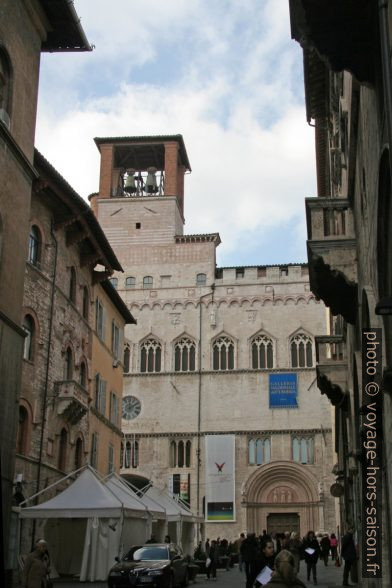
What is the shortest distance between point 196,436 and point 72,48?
3117 centimetres

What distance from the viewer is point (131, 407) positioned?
48406 millimetres

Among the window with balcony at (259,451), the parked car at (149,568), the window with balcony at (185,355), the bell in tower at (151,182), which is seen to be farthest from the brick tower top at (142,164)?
the parked car at (149,568)

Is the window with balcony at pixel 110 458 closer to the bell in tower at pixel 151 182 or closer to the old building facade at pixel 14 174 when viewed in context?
the old building facade at pixel 14 174

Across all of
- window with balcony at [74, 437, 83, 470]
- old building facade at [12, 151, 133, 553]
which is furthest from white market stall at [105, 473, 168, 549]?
old building facade at [12, 151, 133, 553]

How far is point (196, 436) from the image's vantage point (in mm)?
46969

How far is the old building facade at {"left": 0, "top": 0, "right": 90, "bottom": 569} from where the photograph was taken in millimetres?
15578

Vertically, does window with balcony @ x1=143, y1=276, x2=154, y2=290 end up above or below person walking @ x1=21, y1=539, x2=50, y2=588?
above

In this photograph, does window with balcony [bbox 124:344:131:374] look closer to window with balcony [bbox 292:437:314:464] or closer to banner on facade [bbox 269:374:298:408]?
banner on facade [bbox 269:374:298:408]

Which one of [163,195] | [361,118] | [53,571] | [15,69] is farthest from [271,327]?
[361,118]

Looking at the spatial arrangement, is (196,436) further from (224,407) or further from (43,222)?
(43,222)

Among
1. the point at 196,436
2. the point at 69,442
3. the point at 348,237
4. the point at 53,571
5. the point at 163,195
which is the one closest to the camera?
the point at 348,237

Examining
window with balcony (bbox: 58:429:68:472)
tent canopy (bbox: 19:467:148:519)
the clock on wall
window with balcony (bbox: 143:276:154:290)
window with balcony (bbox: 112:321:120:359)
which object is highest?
window with balcony (bbox: 143:276:154:290)

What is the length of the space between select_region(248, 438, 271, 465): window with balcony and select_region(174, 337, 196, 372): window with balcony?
5.82 m

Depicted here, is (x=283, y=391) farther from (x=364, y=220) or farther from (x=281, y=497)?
(x=364, y=220)
